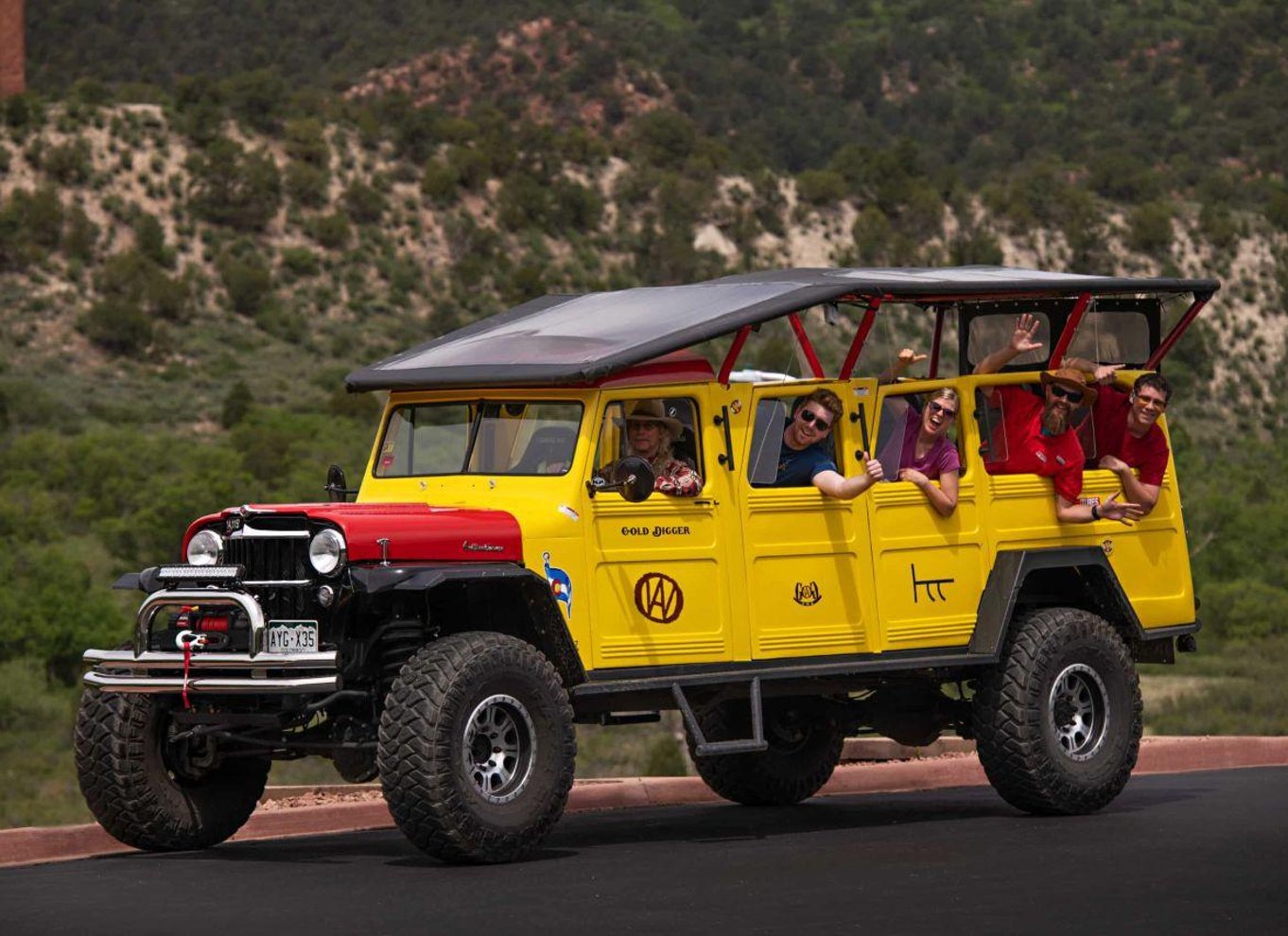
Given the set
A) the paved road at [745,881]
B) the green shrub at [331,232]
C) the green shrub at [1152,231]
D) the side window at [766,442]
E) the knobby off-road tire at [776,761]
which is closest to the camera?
the paved road at [745,881]

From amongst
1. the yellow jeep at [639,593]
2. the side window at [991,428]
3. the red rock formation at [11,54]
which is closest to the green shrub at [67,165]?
the red rock formation at [11,54]

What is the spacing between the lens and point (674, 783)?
1570cm

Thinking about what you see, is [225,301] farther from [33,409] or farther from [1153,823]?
[1153,823]

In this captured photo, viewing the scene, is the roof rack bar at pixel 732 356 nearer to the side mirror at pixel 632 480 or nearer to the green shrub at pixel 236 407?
the side mirror at pixel 632 480

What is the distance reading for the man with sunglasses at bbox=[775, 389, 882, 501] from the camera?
13.1m

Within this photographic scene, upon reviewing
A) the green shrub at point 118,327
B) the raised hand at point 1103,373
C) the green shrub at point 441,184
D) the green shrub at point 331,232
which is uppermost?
the green shrub at point 441,184

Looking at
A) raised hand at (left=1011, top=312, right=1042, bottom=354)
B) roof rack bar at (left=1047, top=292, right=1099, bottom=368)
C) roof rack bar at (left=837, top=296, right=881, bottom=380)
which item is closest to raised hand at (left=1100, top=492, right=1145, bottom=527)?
roof rack bar at (left=1047, top=292, right=1099, bottom=368)

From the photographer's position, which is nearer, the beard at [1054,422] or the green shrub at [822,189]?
the beard at [1054,422]

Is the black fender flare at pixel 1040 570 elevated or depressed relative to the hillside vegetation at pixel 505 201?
depressed

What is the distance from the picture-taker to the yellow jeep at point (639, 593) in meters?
11.7

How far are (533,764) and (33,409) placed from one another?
49.8m

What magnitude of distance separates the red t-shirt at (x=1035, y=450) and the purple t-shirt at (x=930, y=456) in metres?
0.57

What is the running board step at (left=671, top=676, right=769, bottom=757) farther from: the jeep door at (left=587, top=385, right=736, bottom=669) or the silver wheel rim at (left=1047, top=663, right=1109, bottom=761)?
the silver wheel rim at (left=1047, top=663, right=1109, bottom=761)

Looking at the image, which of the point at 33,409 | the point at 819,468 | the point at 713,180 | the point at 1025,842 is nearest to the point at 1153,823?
the point at 1025,842
